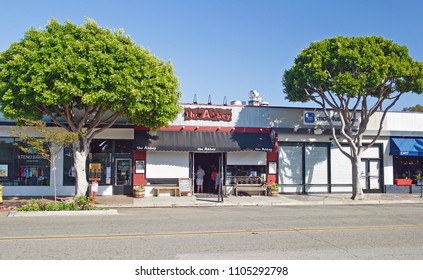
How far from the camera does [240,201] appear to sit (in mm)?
19438

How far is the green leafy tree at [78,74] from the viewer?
15.8 meters

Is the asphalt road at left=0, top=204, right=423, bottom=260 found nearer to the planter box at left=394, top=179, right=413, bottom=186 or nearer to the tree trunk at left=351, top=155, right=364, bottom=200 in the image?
the tree trunk at left=351, top=155, right=364, bottom=200

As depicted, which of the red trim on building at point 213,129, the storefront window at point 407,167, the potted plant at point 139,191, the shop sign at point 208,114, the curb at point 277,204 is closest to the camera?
the curb at point 277,204

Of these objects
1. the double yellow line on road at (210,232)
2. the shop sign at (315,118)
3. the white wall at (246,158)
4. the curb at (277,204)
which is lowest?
the curb at (277,204)

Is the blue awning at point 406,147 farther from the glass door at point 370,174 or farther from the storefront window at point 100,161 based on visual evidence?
the storefront window at point 100,161

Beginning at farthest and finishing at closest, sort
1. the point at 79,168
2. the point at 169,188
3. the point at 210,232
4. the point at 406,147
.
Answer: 1. the point at 406,147
2. the point at 169,188
3. the point at 79,168
4. the point at 210,232

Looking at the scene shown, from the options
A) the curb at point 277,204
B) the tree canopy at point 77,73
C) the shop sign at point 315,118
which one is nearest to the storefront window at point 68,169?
the tree canopy at point 77,73

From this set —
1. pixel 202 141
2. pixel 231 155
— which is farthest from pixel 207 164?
pixel 202 141

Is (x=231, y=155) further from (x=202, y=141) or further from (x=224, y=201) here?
(x=224, y=201)

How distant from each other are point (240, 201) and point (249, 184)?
2.82 m

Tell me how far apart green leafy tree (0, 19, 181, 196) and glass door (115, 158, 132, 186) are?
4219 millimetres

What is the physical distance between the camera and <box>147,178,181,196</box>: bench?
21469 mm

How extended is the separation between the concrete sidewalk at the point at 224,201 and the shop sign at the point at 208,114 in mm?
4491

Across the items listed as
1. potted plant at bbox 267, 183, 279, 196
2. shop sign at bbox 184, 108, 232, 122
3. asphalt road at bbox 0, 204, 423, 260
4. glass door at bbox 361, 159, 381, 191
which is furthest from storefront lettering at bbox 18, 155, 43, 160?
glass door at bbox 361, 159, 381, 191
